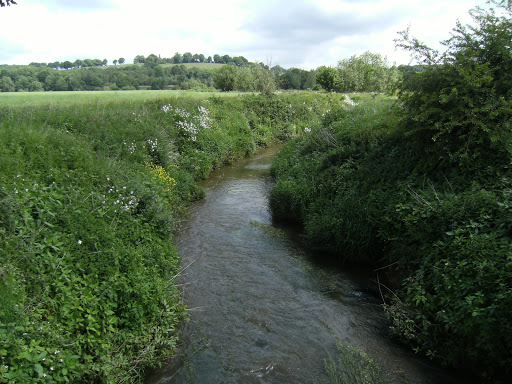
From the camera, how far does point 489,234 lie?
5184 millimetres

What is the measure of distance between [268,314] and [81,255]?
326 centimetres

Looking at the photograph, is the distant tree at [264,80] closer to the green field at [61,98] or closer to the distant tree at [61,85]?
the green field at [61,98]

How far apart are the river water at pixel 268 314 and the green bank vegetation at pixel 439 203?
47 centimetres

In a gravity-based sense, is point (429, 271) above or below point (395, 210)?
below

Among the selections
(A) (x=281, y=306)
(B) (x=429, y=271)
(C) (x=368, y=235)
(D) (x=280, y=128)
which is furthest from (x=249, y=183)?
(D) (x=280, y=128)

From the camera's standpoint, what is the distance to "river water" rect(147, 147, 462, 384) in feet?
15.8

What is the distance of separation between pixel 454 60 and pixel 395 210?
12.8ft

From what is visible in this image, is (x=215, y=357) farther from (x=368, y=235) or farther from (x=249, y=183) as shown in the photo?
(x=249, y=183)

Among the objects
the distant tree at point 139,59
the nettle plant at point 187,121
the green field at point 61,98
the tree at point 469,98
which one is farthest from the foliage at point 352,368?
the distant tree at point 139,59

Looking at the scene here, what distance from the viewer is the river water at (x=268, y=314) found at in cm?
480

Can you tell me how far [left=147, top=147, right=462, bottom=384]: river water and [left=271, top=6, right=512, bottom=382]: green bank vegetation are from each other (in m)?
0.47

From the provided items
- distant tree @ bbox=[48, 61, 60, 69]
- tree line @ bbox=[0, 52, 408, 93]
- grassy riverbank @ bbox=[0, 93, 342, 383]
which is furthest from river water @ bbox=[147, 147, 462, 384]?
distant tree @ bbox=[48, 61, 60, 69]

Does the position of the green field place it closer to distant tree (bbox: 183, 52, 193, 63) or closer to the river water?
the river water

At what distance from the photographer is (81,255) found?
520 centimetres
